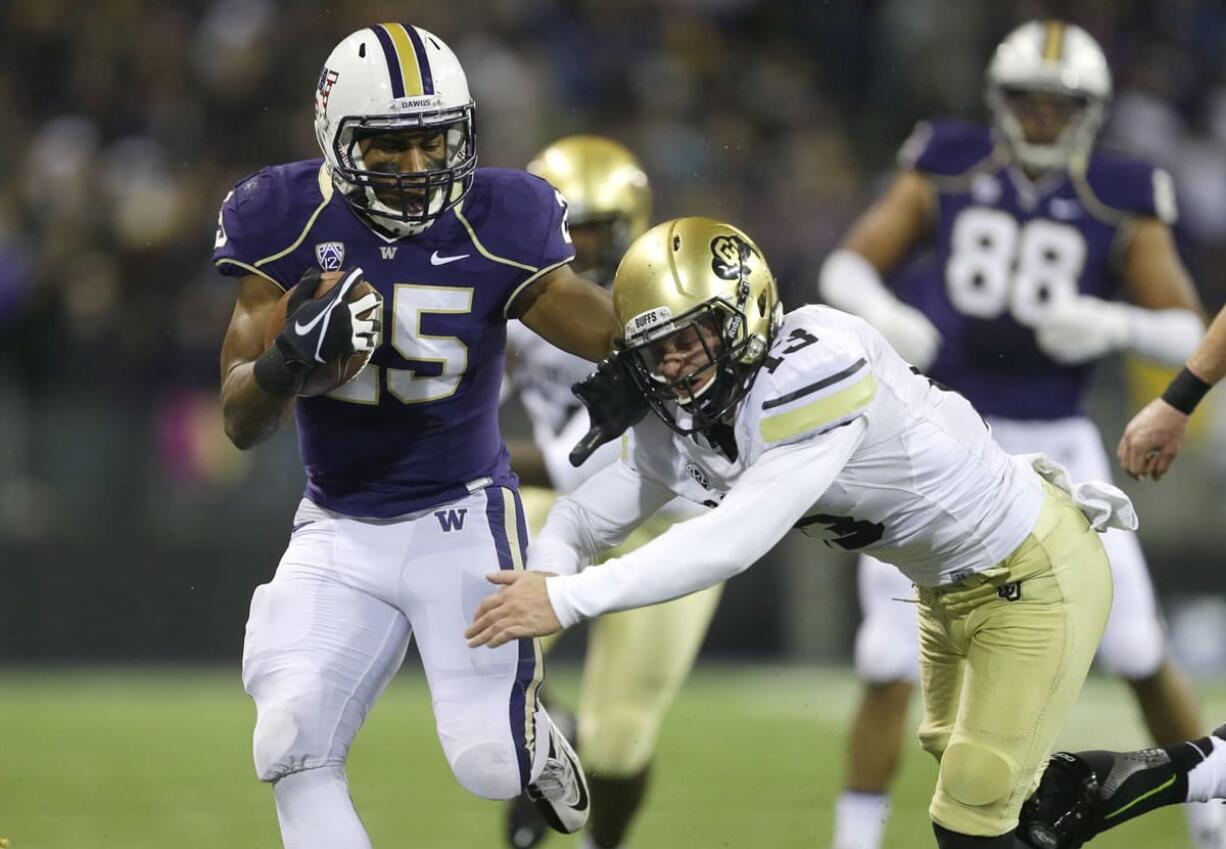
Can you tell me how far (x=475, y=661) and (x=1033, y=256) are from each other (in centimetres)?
243

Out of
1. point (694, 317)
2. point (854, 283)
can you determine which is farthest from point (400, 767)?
point (694, 317)

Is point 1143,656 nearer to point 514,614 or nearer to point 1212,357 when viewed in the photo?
point 1212,357

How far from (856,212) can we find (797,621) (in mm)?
2080

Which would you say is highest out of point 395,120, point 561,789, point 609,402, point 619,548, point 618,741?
point 395,120

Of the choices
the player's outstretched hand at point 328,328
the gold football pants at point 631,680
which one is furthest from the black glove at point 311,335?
the gold football pants at point 631,680

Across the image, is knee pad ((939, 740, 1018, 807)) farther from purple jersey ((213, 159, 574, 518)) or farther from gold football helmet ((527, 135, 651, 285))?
gold football helmet ((527, 135, 651, 285))

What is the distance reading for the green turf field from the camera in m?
5.34

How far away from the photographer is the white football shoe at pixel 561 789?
3.90 meters

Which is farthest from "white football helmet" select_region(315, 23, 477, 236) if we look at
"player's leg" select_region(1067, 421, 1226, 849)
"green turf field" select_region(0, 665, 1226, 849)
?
"green turf field" select_region(0, 665, 1226, 849)

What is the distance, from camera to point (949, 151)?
545 cm

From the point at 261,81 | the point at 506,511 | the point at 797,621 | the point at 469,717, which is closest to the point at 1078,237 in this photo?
the point at 506,511

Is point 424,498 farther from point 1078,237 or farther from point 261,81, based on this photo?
point 261,81

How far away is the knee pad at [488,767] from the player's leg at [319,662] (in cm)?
22

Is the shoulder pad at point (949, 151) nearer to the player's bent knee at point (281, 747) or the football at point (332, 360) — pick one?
the football at point (332, 360)
